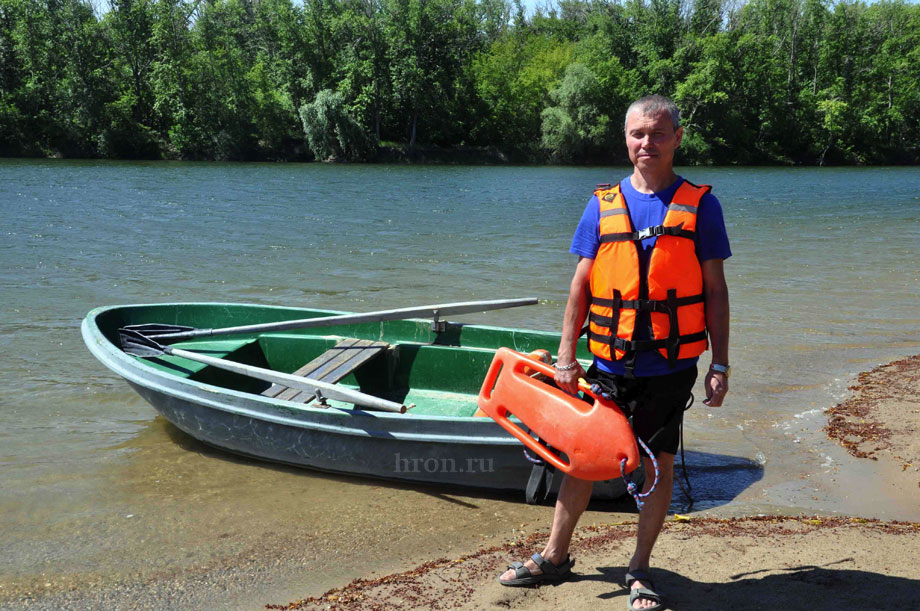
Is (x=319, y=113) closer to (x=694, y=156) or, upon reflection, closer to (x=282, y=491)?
(x=694, y=156)

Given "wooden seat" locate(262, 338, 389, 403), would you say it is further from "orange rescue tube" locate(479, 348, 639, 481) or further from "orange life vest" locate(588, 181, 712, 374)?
"orange life vest" locate(588, 181, 712, 374)

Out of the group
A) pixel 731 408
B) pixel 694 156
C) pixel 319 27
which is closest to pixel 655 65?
pixel 694 156

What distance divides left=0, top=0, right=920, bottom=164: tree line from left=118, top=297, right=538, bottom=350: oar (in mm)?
42937

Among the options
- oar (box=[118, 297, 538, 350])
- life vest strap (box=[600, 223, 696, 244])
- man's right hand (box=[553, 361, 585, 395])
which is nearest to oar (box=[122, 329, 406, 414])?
oar (box=[118, 297, 538, 350])

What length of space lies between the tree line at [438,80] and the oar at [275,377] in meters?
43.2

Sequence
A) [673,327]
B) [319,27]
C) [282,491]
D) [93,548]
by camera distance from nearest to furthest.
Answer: [673,327]
[93,548]
[282,491]
[319,27]

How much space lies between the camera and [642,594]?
118 inches

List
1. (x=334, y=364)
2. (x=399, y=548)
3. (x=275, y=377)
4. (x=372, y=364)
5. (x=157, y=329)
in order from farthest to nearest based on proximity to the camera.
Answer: (x=157, y=329) < (x=372, y=364) < (x=334, y=364) < (x=275, y=377) < (x=399, y=548)

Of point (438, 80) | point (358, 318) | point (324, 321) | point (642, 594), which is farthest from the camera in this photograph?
point (438, 80)

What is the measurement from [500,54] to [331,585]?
61.6 metres

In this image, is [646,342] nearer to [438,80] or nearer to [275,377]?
[275,377]

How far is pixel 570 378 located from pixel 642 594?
871mm

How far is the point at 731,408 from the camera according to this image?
6.37 metres

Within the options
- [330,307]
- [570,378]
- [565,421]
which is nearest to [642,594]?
[565,421]
